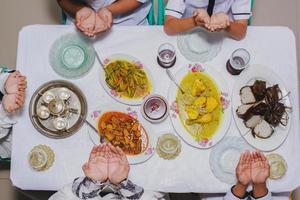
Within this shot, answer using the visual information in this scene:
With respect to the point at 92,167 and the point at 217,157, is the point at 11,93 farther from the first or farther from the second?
the point at 217,157

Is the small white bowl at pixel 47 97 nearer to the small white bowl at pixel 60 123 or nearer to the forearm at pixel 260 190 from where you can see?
the small white bowl at pixel 60 123

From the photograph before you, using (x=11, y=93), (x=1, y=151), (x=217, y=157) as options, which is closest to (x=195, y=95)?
(x=217, y=157)

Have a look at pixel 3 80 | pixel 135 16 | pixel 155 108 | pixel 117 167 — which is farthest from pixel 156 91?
pixel 3 80

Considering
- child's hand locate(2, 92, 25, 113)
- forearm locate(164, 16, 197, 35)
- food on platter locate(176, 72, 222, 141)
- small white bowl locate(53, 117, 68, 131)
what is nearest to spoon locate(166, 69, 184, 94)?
food on platter locate(176, 72, 222, 141)

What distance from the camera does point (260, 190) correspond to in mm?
1255

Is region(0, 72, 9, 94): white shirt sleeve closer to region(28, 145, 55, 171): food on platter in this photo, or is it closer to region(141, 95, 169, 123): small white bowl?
region(28, 145, 55, 171): food on platter

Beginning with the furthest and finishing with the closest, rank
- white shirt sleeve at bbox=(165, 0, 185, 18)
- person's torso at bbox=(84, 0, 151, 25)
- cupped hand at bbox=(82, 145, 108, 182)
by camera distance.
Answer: person's torso at bbox=(84, 0, 151, 25), white shirt sleeve at bbox=(165, 0, 185, 18), cupped hand at bbox=(82, 145, 108, 182)

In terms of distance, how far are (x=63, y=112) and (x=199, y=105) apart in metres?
0.43

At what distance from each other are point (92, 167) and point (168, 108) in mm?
295

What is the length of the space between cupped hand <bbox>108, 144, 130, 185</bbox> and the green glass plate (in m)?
0.29

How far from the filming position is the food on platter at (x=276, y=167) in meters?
1.29

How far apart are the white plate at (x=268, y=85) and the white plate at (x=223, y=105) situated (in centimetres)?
3

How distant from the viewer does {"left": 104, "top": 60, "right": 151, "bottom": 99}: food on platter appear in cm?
134

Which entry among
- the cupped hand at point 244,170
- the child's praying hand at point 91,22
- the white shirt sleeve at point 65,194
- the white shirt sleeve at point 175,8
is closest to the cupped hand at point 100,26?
the child's praying hand at point 91,22
